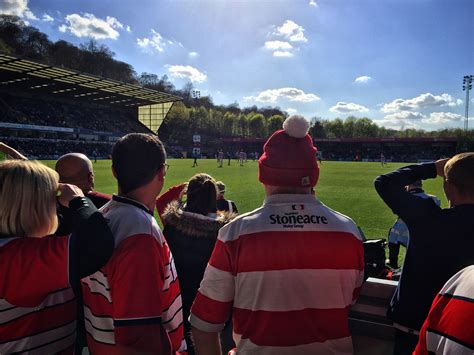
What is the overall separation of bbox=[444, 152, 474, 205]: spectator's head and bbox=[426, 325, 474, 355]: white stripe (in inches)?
53.0

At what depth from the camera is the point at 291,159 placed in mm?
1964

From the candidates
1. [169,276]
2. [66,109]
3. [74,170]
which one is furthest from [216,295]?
[66,109]

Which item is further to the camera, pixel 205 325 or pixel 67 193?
pixel 67 193

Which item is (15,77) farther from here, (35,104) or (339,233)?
(339,233)

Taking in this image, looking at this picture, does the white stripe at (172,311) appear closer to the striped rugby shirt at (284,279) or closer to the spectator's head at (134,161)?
the striped rugby shirt at (284,279)

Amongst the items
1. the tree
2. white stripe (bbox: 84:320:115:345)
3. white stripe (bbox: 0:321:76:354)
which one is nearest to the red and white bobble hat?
white stripe (bbox: 84:320:115:345)

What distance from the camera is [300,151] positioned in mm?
1986

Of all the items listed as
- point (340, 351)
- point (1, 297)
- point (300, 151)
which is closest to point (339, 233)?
point (300, 151)

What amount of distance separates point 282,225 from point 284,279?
10.8 inches

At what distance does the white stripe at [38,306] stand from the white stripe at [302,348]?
42.3 inches

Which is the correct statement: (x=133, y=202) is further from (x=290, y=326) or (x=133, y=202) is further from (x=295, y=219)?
(x=290, y=326)

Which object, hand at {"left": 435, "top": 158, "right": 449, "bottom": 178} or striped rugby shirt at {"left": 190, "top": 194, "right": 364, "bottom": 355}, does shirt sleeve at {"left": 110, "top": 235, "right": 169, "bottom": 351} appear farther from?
hand at {"left": 435, "top": 158, "right": 449, "bottom": 178}

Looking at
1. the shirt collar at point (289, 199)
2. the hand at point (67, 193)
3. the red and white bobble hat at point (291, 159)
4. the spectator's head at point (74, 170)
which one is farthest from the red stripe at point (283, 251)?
the spectator's head at point (74, 170)

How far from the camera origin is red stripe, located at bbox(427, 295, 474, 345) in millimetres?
1105
